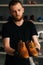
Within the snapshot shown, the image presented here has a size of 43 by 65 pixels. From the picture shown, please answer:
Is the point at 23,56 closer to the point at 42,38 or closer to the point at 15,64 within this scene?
the point at 15,64

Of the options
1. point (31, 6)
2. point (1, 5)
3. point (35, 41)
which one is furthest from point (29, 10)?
point (35, 41)

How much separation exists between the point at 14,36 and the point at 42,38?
183cm

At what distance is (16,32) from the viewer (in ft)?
5.65

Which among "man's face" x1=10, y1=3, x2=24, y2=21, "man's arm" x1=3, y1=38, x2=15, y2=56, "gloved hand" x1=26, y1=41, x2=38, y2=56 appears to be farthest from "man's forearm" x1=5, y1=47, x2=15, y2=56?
"man's face" x1=10, y1=3, x2=24, y2=21

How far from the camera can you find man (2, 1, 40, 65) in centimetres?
169

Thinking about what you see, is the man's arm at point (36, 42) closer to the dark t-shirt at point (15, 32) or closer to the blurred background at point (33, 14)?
the dark t-shirt at point (15, 32)

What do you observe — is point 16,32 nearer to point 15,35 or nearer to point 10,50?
point 15,35

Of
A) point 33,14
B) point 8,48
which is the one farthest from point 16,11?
point 33,14

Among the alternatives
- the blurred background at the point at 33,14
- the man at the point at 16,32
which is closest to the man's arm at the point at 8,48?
the man at the point at 16,32

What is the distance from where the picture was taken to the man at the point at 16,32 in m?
1.69

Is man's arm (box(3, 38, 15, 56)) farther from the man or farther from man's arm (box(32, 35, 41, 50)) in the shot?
man's arm (box(32, 35, 41, 50))

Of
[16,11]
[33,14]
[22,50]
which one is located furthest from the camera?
[33,14]

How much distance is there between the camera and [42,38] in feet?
11.5

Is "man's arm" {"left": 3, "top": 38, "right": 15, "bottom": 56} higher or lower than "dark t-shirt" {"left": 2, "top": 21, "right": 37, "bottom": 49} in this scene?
lower
